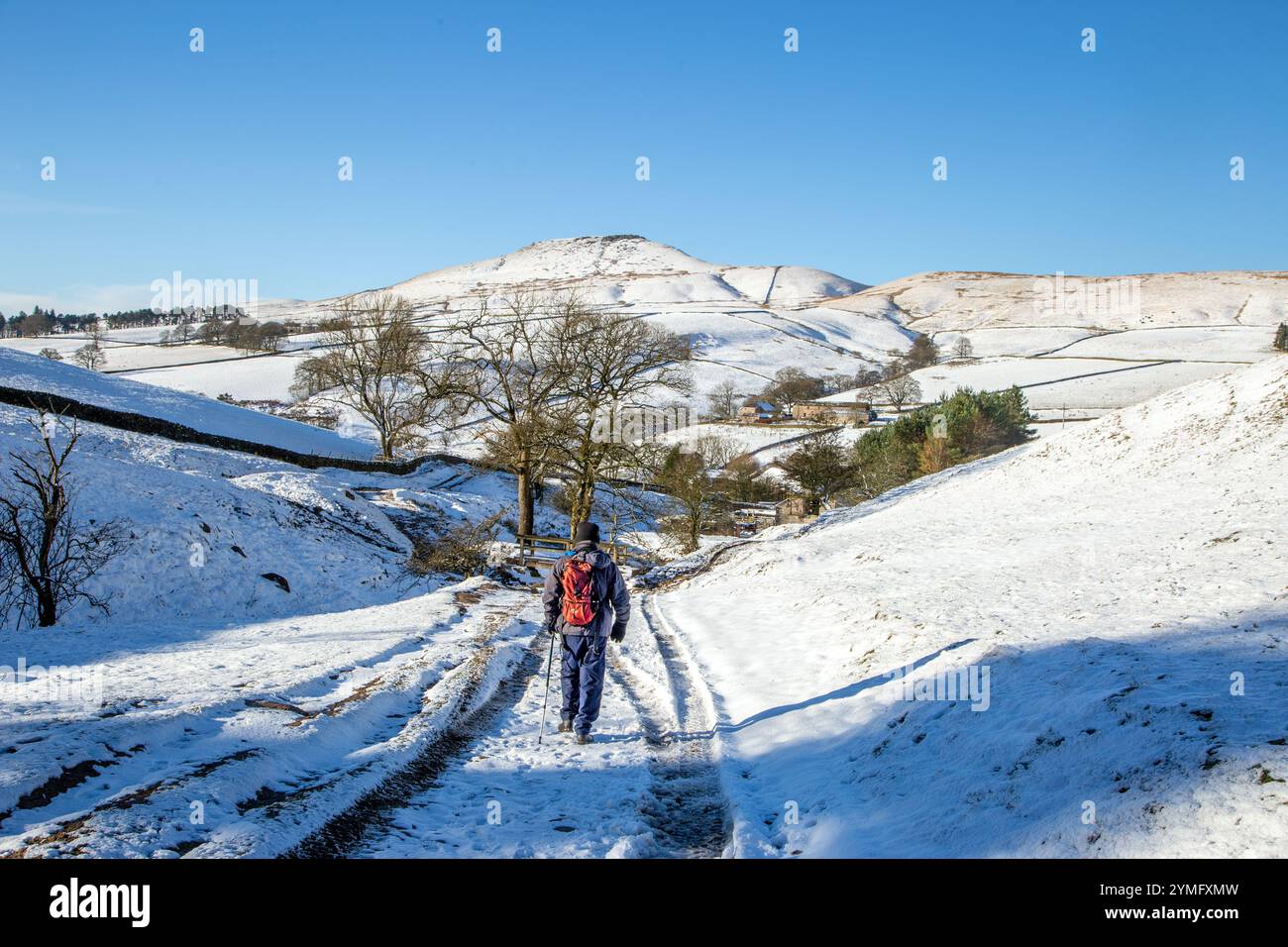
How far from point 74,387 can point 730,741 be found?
43.4 meters

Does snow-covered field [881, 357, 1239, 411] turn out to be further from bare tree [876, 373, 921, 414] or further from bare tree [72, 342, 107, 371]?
bare tree [72, 342, 107, 371]

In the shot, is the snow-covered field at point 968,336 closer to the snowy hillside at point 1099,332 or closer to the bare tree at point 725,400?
the snowy hillside at point 1099,332

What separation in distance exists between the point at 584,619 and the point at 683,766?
1882 millimetres

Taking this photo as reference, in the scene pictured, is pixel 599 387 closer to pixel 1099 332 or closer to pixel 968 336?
pixel 1099 332

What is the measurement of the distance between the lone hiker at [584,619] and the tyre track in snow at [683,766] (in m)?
0.88

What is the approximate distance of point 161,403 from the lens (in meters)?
44.2

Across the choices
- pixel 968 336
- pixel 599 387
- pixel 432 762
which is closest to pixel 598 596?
pixel 432 762

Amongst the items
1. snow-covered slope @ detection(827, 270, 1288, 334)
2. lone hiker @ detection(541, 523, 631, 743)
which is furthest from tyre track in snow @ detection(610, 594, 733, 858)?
snow-covered slope @ detection(827, 270, 1288, 334)

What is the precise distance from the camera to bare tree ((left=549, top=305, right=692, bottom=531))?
29.2 metres

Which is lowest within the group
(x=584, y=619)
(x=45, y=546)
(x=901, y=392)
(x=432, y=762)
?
(x=432, y=762)

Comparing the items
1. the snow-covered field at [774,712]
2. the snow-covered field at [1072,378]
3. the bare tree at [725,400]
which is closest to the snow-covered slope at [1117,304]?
the snow-covered field at [1072,378]

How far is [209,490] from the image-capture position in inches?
1004

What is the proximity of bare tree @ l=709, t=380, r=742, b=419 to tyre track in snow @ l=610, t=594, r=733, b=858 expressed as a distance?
82.6 meters

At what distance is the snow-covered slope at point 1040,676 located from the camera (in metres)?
5.09
